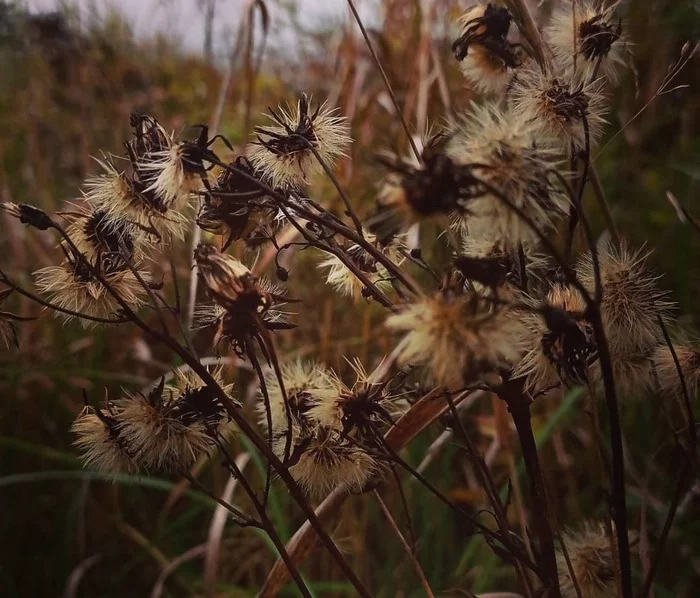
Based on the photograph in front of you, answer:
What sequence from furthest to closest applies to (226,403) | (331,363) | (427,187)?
1. (331,363)
2. (226,403)
3. (427,187)

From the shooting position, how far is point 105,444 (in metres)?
0.42

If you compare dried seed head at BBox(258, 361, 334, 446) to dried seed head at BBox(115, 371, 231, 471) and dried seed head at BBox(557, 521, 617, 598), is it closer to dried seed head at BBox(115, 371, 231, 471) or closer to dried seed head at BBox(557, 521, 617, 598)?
dried seed head at BBox(115, 371, 231, 471)

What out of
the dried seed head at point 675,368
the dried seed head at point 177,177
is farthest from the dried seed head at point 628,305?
the dried seed head at point 177,177

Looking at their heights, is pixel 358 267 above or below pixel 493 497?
above

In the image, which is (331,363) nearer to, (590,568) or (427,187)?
(590,568)

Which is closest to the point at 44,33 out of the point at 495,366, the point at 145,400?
the point at 145,400

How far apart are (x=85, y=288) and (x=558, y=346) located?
0.94 ft

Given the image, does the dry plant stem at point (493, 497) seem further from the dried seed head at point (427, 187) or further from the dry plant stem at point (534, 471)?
the dried seed head at point (427, 187)

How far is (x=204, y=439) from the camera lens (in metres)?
0.43

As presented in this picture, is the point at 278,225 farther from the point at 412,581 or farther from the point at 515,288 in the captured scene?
the point at 412,581

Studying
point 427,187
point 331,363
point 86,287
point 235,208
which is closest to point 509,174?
point 427,187

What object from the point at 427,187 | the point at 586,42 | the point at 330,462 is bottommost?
the point at 330,462

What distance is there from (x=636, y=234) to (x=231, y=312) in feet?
3.42

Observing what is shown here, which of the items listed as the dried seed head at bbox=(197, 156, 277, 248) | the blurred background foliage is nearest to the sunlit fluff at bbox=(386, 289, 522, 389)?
the dried seed head at bbox=(197, 156, 277, 248)
